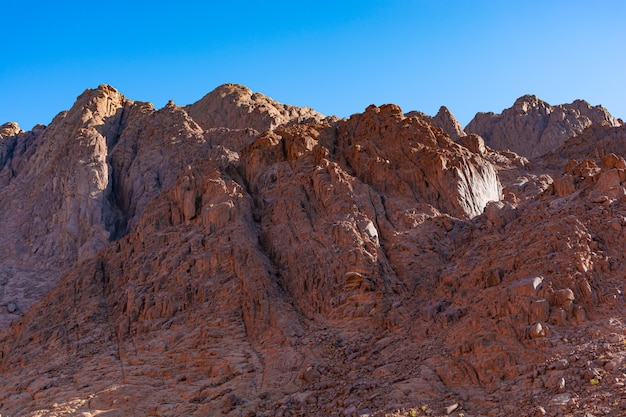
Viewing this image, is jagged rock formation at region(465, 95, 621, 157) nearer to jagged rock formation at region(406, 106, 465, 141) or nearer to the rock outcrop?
jagged rock formation at region(406, 106, 465, 141)

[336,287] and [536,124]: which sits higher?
[536,124]

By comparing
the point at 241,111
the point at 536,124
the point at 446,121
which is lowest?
the point at 536,124

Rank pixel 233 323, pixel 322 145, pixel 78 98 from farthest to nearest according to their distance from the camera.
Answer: pixel 78 98 → pixel 322 145 → pixel 233 323

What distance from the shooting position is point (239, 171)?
141 ft

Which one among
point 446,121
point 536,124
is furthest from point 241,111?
point 536,124

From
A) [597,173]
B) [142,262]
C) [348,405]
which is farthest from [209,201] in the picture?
[597,173]

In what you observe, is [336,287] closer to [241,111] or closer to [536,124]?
[241,111]

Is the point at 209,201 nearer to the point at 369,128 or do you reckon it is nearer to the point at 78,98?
the point at 369,128

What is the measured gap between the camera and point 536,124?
248 feet

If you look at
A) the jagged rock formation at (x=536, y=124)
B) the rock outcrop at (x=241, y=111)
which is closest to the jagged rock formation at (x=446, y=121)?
the jagged rock formation at (x=536, y=124)

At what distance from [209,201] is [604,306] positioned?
20632mm

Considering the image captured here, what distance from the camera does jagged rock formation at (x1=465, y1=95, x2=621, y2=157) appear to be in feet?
→ 239

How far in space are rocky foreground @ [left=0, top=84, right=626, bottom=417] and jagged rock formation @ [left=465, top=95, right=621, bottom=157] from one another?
2115 cm

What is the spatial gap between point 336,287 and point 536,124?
50250 millimetres
